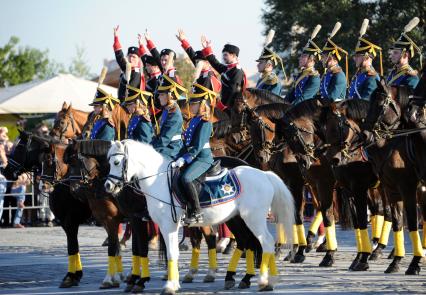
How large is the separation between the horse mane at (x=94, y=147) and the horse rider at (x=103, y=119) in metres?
0.75

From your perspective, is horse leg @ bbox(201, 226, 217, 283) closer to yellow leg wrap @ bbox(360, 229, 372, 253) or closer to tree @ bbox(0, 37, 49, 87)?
yellow leg wrap @ bbox(360, 229, 372, 253)

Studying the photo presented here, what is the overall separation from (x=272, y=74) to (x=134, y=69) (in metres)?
2.52

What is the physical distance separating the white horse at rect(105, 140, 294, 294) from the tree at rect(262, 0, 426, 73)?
19641mm

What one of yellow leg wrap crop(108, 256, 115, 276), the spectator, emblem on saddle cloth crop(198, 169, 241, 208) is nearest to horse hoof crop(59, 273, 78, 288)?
yellow leg wrap crop(108, 256, 115, 276)

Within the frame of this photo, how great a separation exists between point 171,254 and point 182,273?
2390 mm

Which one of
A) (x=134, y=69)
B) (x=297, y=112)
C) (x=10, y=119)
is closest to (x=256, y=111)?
(x=297, y=112)

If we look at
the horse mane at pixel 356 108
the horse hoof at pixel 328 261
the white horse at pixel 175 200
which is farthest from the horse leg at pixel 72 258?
the horse mane at pixel 356 108

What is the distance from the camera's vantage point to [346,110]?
13922 millimetres

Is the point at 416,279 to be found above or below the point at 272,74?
below

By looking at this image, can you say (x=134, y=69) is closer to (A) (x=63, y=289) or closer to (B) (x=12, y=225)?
(A) (x=63, y=289)

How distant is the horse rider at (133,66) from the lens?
16.3 m

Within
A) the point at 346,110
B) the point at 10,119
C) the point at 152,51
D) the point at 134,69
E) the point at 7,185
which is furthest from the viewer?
the point at 10,119

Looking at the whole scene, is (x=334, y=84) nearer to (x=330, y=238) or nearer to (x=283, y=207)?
(x=330, y=238)

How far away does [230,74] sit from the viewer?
54.4 feet
